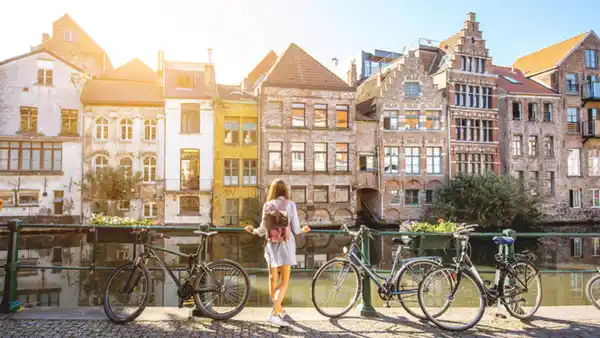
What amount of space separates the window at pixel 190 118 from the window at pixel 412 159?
48.4 feet

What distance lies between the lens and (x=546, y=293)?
10.6 m

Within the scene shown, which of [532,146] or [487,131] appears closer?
[487,131]

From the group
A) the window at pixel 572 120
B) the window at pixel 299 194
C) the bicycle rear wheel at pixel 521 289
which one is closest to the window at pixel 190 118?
the window at pixel 299 194

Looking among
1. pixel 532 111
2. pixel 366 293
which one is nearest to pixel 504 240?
pixel 366 293

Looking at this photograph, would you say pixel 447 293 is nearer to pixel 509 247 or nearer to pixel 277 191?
pixel 509 247

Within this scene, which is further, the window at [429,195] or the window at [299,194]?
the window at [429,195]

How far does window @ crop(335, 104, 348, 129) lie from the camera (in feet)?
96.2

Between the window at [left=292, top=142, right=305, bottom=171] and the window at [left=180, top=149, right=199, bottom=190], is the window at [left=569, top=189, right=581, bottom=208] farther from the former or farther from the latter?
the window at [left=180, top=149, right=199, bottom=190]

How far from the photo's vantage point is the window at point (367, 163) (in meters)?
30.0

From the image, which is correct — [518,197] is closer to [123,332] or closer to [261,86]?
[261,86]

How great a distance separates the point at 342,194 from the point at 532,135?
1679cm

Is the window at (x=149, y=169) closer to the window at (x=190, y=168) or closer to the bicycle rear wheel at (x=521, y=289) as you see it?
the window at (x=190, y=168)

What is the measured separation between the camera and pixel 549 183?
33.6m

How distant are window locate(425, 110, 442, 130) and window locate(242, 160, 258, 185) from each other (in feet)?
42.8
